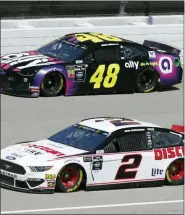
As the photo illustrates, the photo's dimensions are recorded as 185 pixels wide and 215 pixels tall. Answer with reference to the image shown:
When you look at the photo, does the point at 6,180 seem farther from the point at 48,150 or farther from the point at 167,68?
the point at 167,68

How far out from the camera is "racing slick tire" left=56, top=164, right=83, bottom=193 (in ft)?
38.6

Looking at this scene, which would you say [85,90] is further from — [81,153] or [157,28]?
[81,153]

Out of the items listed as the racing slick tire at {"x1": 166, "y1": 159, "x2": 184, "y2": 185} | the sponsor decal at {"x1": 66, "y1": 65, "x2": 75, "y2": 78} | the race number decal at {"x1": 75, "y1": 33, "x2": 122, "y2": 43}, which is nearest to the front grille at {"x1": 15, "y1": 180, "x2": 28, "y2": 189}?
the racing slick tire at {"x1": 166, "y1": 159, "x2": 184, "y2": 185}

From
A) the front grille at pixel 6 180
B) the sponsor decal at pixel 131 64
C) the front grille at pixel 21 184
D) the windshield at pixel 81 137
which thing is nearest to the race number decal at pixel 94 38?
the sponsor decal at pixel 131 64

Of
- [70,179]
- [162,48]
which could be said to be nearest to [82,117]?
[162,48]

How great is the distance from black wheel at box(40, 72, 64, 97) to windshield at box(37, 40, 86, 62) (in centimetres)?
42

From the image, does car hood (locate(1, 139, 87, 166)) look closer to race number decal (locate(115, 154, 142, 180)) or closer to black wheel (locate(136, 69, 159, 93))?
race number decal (locate(115, 154, 142, 180))

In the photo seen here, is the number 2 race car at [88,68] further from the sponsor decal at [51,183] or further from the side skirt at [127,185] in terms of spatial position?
the sponsor decal at [51,183]

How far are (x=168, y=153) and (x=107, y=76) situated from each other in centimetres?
443

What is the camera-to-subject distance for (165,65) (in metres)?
17.4

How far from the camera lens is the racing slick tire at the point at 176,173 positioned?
41.3 ft

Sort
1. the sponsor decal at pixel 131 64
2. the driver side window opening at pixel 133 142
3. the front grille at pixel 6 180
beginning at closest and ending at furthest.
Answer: the front grille at pixel 6 180 < the driver side window opening at pixel 133 142 < the sponsor decal at pixel 131 64

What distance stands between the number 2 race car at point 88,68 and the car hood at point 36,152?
364cm

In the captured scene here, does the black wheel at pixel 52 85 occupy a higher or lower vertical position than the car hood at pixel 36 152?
higher
